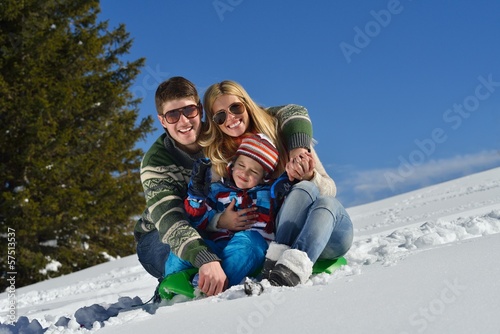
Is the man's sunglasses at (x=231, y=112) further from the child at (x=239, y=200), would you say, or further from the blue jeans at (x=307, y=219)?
the blue jeans at (x=307, y=219)

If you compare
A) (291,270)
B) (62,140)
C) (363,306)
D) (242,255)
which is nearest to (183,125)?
(242,255)

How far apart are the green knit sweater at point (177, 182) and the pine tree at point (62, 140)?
27.4ft

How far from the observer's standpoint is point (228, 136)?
2893mm

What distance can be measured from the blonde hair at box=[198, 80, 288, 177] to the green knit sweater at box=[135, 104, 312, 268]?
3.3 inches

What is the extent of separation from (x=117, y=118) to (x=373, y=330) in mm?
12077

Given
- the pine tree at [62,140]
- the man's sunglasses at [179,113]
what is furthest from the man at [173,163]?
the pine tree at [62,140]

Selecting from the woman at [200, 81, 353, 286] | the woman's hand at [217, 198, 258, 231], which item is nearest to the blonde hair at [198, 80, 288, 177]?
the woman at [200, 81, 353, 286]

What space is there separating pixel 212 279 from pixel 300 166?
70 cm

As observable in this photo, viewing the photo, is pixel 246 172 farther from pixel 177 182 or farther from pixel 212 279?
pixel 212 279

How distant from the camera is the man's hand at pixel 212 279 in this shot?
7.72 ft

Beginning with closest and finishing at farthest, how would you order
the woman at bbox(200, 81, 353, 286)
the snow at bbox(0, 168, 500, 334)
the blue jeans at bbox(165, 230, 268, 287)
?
the snow at bbox(0, 168, 500, 334), the woman at bbox(200, 81, 353, 286), the blue jeans at bbox(165, 230, 268, 287)

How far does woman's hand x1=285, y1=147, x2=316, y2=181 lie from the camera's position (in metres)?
2.53

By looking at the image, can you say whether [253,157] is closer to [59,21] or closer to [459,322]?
[459,322]

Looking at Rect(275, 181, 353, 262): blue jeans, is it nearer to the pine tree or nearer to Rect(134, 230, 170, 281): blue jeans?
Rect(134, 230, 170, 281): blue jeans
